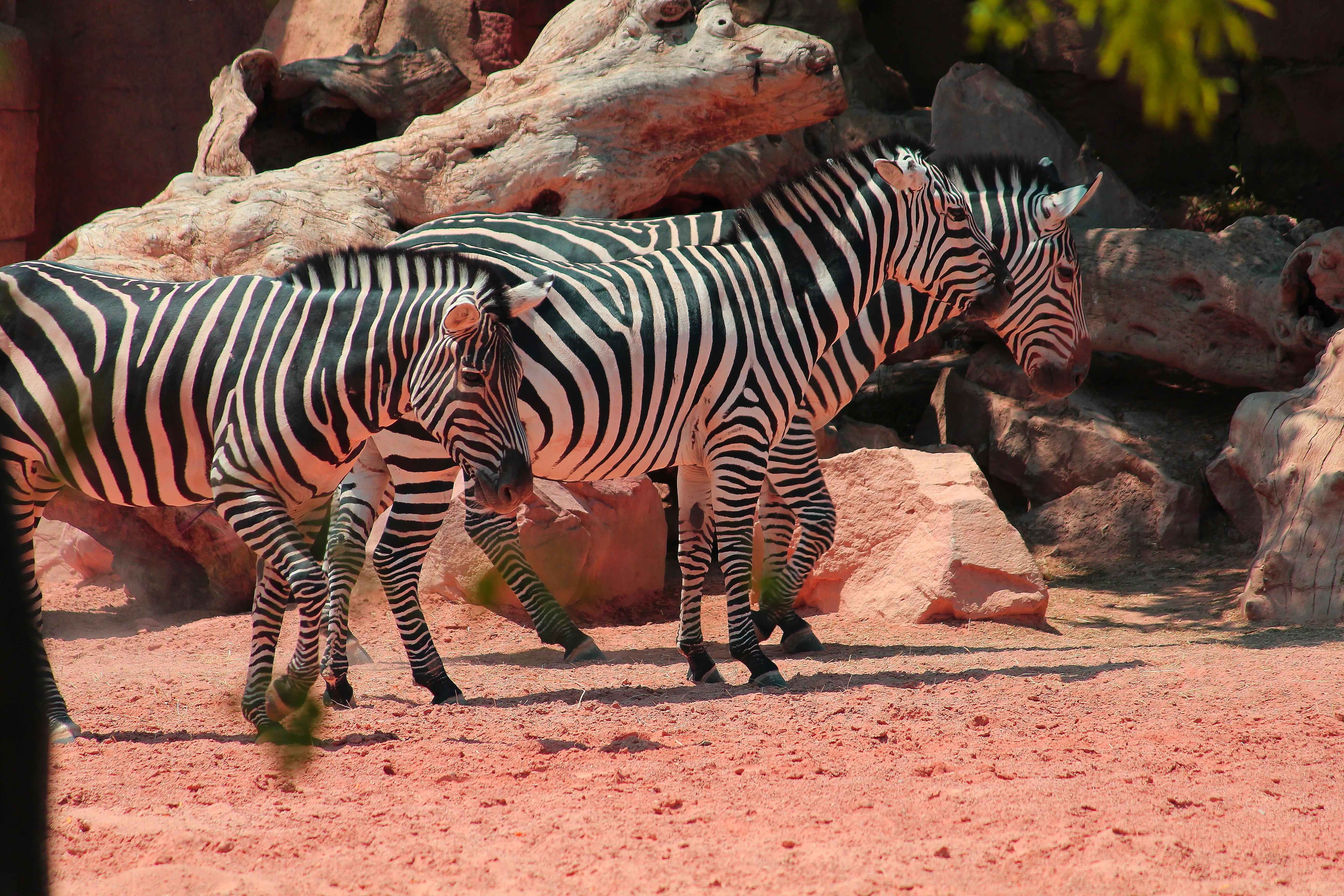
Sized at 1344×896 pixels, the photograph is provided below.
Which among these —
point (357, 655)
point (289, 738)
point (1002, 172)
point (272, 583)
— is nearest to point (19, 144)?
point (357, 655)

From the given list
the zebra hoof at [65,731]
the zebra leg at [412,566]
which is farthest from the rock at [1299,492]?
the zebra hoof at [65,731]

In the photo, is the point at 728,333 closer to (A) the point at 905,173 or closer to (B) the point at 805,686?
(A) the point at 905,173

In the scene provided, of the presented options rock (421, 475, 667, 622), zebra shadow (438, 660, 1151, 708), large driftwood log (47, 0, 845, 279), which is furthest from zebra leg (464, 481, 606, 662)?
large driftwood log (47, 0, 845, 279)

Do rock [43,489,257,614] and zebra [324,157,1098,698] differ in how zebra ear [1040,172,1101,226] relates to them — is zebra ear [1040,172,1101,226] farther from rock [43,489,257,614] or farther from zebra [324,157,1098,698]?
rock [43,489,257,614]

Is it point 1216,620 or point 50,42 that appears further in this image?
point 50,42

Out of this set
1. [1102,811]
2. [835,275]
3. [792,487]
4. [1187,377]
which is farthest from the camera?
[1187,377]

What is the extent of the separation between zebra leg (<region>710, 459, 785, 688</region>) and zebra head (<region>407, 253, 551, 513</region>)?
1.14m

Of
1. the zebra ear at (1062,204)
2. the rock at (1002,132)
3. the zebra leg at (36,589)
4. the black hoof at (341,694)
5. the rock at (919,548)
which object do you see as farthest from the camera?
the rock at (1002,132)

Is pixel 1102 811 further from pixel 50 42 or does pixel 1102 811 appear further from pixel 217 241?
pixel 50 42

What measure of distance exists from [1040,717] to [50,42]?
35.9ft

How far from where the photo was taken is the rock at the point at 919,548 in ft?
21.0

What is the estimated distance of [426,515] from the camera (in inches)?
198

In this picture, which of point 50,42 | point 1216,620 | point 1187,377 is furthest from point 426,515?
point 50,42

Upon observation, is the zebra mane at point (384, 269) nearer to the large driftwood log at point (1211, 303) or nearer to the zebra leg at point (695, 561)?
the zebra leg at point (695, 561)
